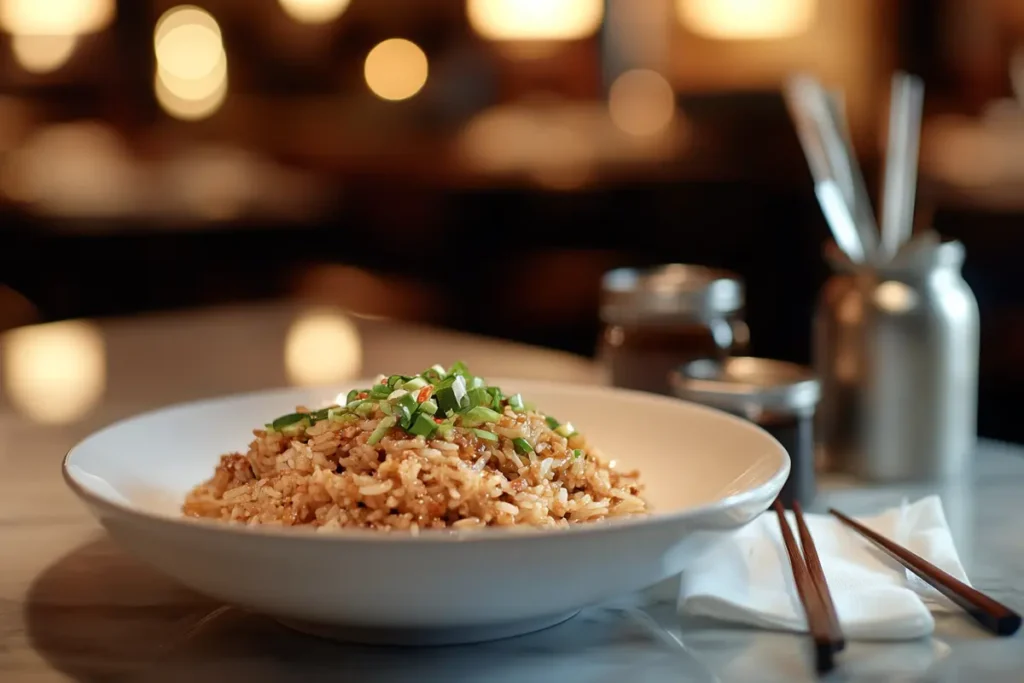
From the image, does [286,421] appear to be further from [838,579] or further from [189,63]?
[189,63]

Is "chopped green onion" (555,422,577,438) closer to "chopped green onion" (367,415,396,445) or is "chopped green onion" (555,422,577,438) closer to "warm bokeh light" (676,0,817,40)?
"chopped green onion" (367,415,396,445)

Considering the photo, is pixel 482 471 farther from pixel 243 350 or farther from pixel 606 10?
pixel 606 10

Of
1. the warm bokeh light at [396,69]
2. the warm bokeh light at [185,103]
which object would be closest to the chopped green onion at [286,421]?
the warm bokeh light at [396,69]

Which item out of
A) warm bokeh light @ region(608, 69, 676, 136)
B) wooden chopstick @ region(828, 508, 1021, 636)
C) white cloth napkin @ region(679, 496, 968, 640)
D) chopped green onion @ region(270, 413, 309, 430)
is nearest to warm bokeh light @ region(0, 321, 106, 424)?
chopped green onion @ region(270, 413, 309, 430)

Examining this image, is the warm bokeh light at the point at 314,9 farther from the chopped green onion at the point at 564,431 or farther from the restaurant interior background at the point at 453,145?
the chopped green onion at the point at 564,431

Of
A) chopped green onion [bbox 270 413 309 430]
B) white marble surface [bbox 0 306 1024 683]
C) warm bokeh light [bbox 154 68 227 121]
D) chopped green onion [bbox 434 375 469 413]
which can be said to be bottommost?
white marble surface [bbox 0 306 1024 683]

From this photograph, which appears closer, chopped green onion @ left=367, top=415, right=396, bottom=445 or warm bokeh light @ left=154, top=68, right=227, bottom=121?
chopped green onion @ left=367, top=415, right=396, bottom=445

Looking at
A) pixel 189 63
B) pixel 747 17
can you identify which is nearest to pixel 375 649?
pixel 747 17
